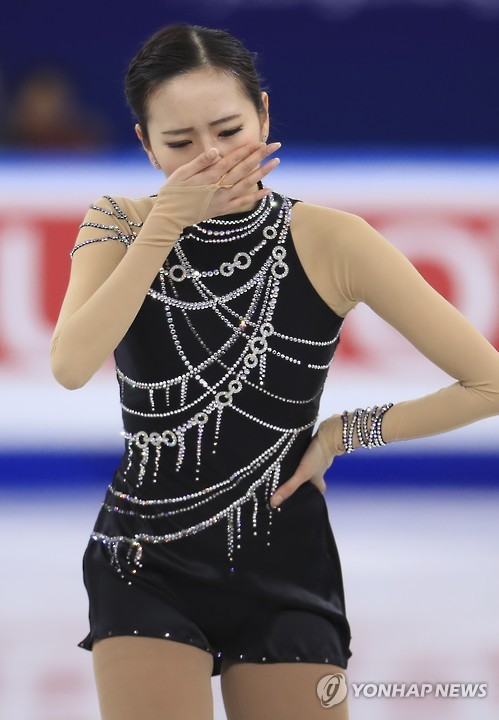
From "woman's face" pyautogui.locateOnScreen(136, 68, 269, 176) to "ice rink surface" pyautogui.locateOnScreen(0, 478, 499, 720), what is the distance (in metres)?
0.93

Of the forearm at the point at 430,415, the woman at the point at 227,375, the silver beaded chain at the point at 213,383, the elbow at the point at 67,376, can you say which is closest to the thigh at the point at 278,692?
the woman at the point at 227,375

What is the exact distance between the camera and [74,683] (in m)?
2.81

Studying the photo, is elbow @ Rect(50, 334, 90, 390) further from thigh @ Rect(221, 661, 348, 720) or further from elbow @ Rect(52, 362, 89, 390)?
thigh @ Rect(221, 661, 348, 720)

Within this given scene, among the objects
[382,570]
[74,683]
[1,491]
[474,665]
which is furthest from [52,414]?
[474,665]

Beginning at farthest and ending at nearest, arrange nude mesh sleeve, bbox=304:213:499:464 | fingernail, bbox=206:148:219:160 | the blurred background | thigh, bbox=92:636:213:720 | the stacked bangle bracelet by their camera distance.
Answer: the blurred background → the stacked bangle bracelet → nude mesh sleeve, bbox=304:213:499:464 → fingernail, bbox=206:148:219:160 → thigh, bbox=92:636:213:720

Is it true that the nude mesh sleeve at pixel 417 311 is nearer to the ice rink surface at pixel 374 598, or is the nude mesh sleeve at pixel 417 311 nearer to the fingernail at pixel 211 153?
the fingernail at pixel 211 153

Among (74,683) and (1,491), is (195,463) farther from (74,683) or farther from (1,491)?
(1,491)

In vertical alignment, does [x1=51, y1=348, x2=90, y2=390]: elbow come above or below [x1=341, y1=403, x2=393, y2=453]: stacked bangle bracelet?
above

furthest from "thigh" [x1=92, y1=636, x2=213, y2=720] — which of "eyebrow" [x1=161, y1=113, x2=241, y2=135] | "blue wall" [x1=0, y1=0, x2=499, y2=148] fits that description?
"blue wall" [x1=0, y1=0, x2=499, y2=148]

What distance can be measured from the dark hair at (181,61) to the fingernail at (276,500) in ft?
2.28

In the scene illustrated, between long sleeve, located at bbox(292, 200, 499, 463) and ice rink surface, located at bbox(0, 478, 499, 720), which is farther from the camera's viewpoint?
ice rink surface, located at bbox(0, 478, 499, 720)

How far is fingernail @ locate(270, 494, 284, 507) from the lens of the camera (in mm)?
2012

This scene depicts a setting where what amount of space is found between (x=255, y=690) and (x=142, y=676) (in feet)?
0.65

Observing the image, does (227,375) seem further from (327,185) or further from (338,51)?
(338,51)
